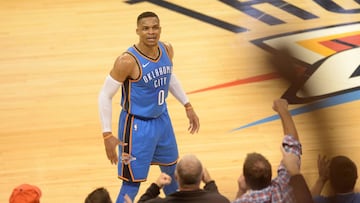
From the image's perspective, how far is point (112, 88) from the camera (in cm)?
474

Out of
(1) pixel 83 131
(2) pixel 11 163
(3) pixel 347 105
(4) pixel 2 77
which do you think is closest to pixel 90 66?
(4) pixel 2 77

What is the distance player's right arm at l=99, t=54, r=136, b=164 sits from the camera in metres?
4.73

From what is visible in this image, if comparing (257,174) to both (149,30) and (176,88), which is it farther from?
(176,88)

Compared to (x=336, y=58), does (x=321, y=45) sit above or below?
above

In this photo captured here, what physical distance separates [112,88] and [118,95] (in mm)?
3385

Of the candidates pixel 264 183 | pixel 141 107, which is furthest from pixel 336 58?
pixel 264 183

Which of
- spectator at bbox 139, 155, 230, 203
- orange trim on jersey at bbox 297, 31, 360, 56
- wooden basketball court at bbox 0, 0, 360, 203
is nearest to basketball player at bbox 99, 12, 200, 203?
wooden basketball court at bbox 0, 0, 360, 203

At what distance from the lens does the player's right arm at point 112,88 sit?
473 cm

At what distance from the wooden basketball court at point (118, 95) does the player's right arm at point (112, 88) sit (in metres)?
0.99

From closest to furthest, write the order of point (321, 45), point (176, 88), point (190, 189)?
1. point (190, 189)
2. point (176, 88)
3. point (321, 45)

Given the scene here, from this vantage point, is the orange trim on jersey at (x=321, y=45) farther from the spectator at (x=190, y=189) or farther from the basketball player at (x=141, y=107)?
the spectator at (x=190, y=189)

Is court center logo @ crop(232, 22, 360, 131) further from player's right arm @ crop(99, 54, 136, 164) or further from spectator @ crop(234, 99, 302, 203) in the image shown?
spectator @ crop(234, 99, 302, 203)

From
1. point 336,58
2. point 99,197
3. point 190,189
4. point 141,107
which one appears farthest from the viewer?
point 336,58

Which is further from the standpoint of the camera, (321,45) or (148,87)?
(321,45)
